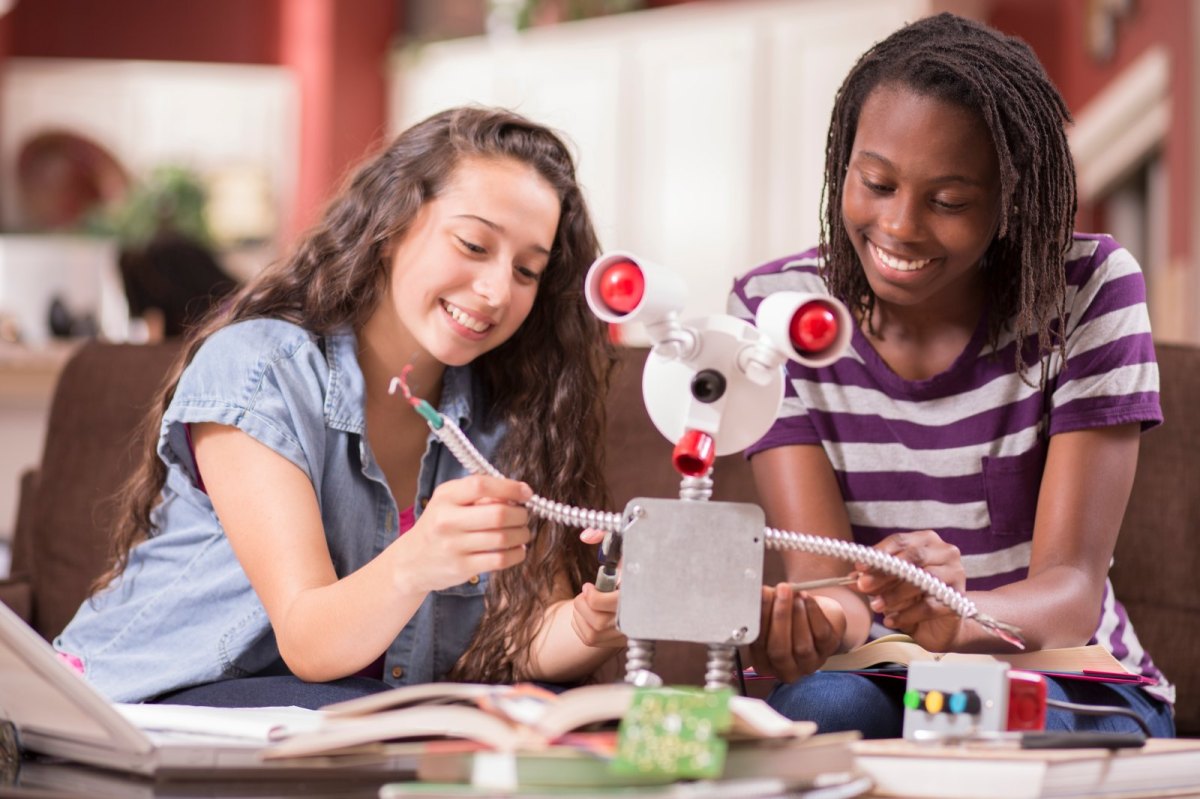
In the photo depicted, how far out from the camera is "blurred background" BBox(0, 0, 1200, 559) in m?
3.47

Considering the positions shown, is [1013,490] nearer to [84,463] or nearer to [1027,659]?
[1027,659]

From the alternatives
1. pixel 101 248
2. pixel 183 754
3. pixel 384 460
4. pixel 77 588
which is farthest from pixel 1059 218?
pixel 101 248

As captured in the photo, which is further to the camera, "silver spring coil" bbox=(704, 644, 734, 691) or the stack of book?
"silver spring coil" bbox=(704, 644, 734, 691)

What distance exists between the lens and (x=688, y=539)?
833 millimetres

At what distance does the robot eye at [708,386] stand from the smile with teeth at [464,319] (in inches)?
18.4

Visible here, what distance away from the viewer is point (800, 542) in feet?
2.89

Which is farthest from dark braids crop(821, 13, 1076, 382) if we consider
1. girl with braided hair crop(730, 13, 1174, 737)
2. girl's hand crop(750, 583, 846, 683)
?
girl's hand crop(750, 583, 846, 683)

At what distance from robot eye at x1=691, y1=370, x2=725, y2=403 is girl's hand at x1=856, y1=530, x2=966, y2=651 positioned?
19 cm

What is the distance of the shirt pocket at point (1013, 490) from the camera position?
1.29 metres

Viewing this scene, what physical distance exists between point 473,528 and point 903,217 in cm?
49

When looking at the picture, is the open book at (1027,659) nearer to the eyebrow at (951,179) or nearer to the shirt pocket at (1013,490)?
the shirt pocket at (1013,490)

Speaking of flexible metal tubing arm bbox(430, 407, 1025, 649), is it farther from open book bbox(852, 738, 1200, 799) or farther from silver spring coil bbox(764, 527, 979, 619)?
open book bbox(852, 738, 1200, 799)

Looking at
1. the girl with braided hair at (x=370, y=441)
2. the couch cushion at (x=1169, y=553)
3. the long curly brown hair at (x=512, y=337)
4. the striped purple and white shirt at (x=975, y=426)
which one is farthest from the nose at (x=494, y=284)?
the couch cushion at (x=1169, y=553)

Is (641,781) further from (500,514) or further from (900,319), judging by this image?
(900,319)
